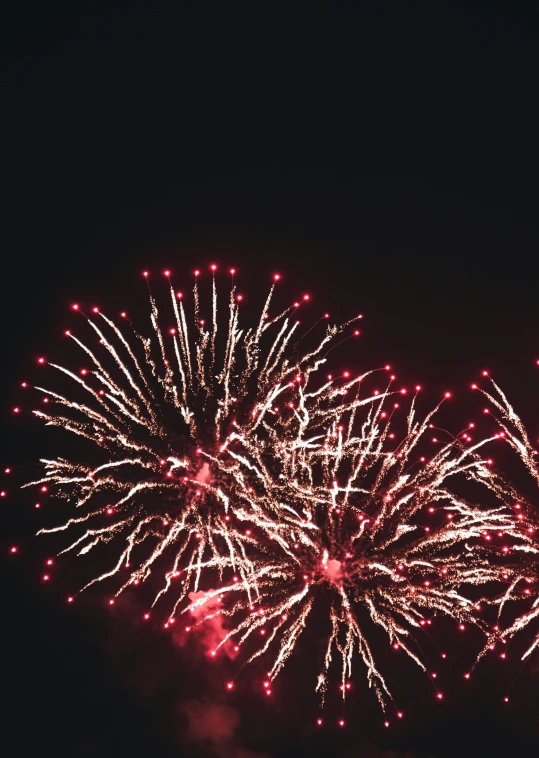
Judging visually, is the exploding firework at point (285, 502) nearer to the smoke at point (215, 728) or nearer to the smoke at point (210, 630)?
the smoke at point (210, 630)

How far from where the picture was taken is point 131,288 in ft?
42.4

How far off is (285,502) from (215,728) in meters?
4.73

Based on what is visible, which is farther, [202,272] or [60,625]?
[202,272]

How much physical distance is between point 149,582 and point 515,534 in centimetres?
752

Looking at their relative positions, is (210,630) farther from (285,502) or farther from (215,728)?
(285,502)

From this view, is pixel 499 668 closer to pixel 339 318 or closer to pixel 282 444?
pixel 282 444

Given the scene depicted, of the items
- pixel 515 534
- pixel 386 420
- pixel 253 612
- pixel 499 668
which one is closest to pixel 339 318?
pixel 386 420

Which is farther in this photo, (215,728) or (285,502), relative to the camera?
(215,728)

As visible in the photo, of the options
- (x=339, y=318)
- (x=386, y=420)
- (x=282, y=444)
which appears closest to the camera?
(x=282, y=444)

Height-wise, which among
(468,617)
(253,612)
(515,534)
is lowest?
(253,612)

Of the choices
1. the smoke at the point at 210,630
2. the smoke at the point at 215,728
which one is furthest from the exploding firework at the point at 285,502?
the smoke at the point at 215,728

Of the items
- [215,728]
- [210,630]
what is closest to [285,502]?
[210,630]

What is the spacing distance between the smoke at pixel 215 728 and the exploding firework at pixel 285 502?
43.6 inches

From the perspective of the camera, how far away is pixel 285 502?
1032 cm
